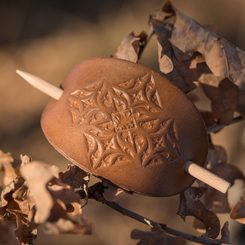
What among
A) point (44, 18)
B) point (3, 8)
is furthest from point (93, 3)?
point (3, 8)

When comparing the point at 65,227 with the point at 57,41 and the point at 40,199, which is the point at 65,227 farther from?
the point at 57,41

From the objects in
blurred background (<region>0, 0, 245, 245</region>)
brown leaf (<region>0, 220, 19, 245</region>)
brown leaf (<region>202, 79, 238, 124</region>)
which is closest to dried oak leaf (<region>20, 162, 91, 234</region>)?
brown leaf (<region>0, 220, 19, 245</region>)

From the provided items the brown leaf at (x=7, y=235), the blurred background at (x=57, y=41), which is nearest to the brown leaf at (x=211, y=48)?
the brown leaf at (x=7, y=235)

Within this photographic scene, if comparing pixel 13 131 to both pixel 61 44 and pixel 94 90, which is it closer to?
pixel 61 44

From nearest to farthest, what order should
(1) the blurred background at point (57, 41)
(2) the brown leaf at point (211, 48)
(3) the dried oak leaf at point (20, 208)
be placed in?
1. (3) the dried oak leaf at point (20, 208)
2. (2) the brown leaf at point (211, 48)
3. (1) the blurred background at point (57, 41)

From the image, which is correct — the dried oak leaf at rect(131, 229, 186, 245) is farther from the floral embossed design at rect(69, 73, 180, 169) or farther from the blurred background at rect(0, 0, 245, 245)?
the blurred background at rect(0, 0, 245, 245)

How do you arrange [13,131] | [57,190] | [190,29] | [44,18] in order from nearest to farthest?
[57,190] → [190,29] → [13,131] → [44,18]

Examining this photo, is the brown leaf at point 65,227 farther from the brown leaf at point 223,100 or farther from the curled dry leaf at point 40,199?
the brown leaf at point 223,100

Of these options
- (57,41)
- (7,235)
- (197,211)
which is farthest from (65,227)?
(57,41)
